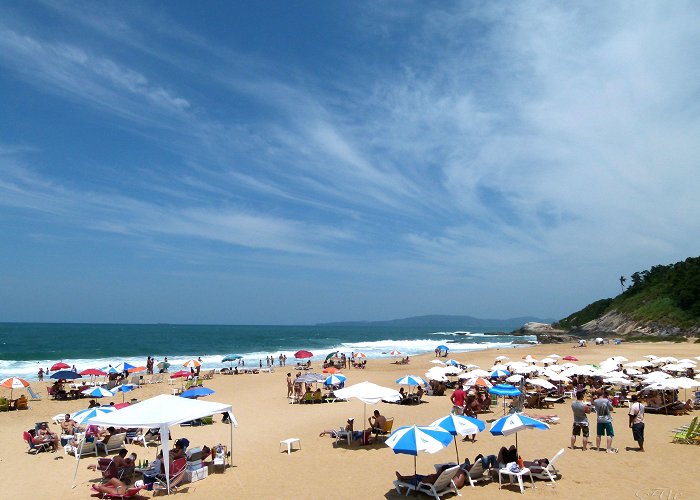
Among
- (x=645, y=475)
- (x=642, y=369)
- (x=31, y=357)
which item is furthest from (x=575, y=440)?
(x=31, y=357)

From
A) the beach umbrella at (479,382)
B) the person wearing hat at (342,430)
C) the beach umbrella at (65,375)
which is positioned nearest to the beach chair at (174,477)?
the person wearing hat at (342,430)

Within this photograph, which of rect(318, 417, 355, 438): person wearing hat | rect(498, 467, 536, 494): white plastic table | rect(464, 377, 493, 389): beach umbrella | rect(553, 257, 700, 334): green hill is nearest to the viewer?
rect(498, 467, 536, 494): white plastic table

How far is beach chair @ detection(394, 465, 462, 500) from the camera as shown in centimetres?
883

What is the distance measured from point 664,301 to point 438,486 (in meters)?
83.1

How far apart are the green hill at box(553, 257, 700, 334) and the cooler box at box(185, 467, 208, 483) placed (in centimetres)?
6914

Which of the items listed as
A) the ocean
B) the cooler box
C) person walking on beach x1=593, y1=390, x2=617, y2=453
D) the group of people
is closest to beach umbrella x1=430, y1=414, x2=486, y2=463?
the group of people

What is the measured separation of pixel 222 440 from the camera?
1412 centimetres

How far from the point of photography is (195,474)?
10477 millimetres

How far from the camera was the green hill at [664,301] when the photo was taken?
6775 cm

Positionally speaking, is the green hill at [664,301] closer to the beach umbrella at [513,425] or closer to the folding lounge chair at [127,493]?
the beach umbrella at [513,425]

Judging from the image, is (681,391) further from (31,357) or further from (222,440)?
(31,357)

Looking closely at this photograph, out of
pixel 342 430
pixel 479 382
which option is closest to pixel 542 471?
pixel 342 430

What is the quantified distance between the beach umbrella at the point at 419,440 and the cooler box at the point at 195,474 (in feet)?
14.5

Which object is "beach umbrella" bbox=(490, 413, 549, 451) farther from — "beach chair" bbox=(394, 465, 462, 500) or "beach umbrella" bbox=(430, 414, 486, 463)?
"beach chair" bbox=(394, 465, 462, 500)
